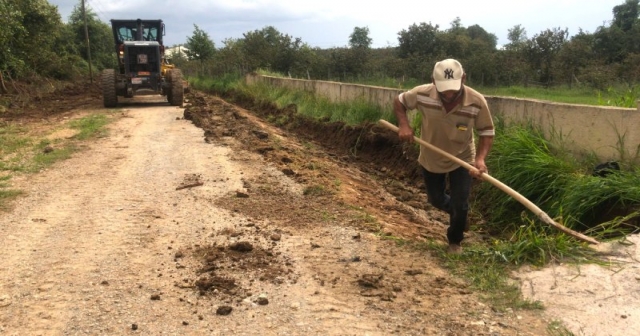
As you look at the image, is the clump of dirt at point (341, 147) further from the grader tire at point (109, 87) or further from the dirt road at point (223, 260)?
the grader tire at point (109, 87)

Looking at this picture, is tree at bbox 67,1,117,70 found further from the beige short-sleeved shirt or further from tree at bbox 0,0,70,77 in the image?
the beige short-sleeved shirt

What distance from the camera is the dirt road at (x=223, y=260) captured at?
11.4ft

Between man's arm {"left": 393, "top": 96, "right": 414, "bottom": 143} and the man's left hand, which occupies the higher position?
man's arm {"left": 393, "top": 96, "right": 414, "bottom": 143}

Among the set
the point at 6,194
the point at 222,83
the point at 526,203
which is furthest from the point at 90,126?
the point at 222,83

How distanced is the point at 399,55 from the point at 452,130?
38.8 m

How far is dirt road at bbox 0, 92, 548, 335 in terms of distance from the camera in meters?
3.48

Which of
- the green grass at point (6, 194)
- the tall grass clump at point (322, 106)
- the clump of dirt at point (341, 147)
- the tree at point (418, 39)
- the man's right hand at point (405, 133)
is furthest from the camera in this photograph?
the tree at point (418, 39)

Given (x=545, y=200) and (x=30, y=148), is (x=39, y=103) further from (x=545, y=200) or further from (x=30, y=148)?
(x=545, y=200)

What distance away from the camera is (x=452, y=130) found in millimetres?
4414

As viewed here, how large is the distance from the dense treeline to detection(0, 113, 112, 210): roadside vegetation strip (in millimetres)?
8387

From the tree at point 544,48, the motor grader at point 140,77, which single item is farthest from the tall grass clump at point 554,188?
the tree at point 544,48

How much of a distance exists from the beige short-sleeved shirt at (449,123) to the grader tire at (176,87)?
15.1 metres

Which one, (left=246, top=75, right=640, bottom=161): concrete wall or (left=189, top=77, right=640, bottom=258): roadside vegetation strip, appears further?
(left=246, top=75, right=640, bottom=161): concrete wall

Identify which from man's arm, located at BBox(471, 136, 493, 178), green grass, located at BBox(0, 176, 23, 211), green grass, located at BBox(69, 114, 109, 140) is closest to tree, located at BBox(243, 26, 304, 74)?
green grass, located at BBox(69, 114, 109, 140)
